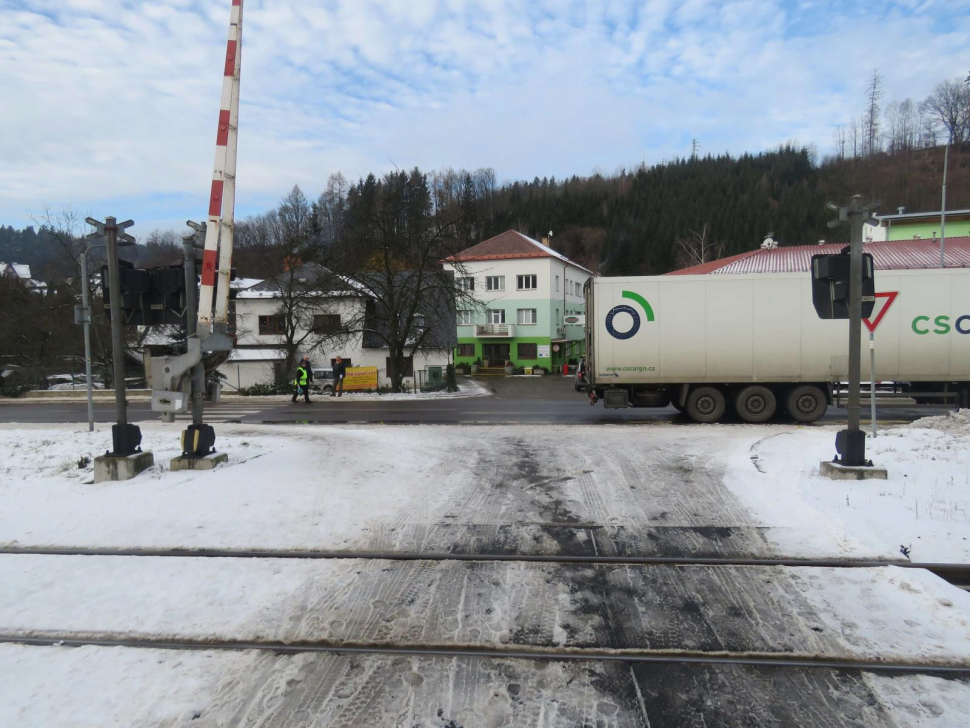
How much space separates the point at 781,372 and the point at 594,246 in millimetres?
76040

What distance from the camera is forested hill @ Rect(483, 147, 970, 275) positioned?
70.2 m

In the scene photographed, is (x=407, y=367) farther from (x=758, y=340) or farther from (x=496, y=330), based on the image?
(x=758, y=340)

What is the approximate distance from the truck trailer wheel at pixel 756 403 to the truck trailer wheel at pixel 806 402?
436 millimetres

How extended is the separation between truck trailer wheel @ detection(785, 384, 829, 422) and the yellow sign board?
2045 centimetres

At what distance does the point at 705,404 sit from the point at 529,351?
3786cm

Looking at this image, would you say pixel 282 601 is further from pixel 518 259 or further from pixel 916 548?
pixel 518 259

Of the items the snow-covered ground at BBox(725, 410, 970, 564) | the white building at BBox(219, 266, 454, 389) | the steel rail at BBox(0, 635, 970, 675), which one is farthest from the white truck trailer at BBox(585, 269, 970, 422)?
the white building at BBox(219, 266, 454, 389)

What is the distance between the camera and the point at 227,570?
16.5 feet

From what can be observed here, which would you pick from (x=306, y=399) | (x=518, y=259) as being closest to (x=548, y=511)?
(x=306, y=399)

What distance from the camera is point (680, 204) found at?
8562 cm

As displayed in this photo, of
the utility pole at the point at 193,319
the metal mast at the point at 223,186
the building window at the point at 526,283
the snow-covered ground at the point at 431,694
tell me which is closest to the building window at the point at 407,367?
the building window at the point at 526,283

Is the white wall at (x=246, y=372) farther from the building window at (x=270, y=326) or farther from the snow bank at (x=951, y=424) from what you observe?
the snow bank at (x=951, y=424)

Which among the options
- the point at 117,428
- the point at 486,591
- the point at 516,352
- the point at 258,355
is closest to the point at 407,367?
the point at 258,355

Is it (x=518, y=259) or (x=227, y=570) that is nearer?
(x=227, y=570)
